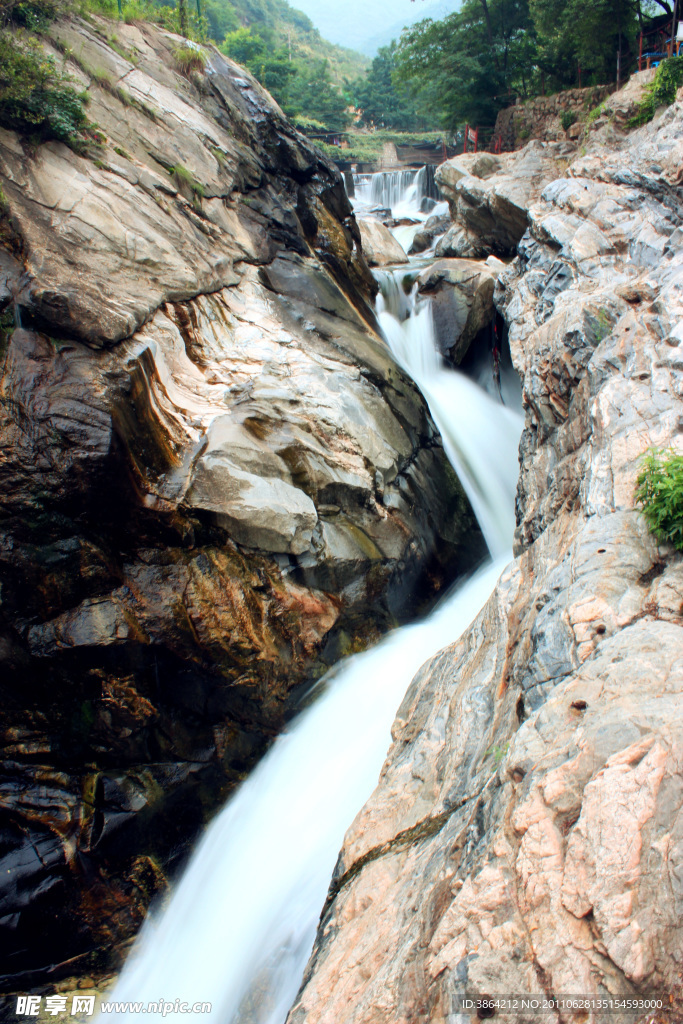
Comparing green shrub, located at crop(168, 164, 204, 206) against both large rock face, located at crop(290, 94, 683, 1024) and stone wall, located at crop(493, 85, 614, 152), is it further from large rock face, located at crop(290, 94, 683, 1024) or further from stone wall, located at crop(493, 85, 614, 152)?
stone wall, located at crop(493, 85, 614, 152)

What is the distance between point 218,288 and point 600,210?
713 cm

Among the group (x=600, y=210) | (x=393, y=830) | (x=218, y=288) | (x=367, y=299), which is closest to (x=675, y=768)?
(x=393, y=830)

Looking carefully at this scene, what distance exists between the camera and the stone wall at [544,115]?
63.4 ft

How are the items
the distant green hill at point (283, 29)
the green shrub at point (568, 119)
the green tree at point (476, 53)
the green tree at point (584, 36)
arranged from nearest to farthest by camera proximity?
the green tree at point (584, 36), the green shrub at point (568, 119), the green tree at point (476, 53), the distant green hill at point (283, 29)

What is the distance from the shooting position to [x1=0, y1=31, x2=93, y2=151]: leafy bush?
757 cm

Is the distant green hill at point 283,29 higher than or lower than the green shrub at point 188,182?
higher

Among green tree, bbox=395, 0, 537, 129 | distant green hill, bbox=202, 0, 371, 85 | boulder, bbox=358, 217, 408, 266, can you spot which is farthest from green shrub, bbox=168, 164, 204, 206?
distant green hill, bbox=202, 0, 371, 85

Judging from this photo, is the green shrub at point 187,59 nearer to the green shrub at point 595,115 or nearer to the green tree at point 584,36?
the green shrub at point 595,115

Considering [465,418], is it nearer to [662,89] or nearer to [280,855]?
[280,855]

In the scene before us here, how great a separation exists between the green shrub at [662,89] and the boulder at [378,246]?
736 centimetres

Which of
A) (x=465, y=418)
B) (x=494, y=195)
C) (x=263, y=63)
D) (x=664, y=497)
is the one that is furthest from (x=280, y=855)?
(x=263, y=63)

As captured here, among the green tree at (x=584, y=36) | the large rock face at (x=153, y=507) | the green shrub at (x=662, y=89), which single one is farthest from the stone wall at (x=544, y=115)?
the large rock face at (x=153, y=507)

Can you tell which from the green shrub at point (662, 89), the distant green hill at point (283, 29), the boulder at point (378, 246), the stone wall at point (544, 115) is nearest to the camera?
the green shrub at point (662, 89)

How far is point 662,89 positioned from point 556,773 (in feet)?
55.1
